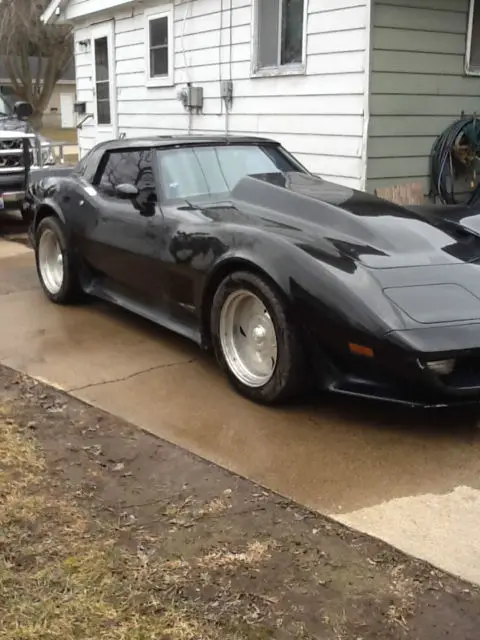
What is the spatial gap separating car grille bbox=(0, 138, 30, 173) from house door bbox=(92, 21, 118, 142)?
201 cm

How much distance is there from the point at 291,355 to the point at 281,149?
8.54ft

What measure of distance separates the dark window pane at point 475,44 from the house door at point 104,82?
19.6 feet

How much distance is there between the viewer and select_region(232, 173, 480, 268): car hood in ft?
13.5

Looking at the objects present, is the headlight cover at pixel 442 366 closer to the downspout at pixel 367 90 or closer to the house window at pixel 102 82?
the downspout at pixel 367 90

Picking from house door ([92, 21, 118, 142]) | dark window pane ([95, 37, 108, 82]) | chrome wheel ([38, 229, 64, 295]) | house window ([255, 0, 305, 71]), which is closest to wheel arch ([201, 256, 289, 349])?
chrome wheel ([38, 229, 64, 295])

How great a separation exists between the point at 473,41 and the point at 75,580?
7846 mm

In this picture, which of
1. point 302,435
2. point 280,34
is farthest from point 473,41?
point 302,435

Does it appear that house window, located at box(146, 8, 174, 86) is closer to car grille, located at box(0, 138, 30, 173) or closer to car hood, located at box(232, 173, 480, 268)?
car grille, located at box(0, 138, 30, 173)

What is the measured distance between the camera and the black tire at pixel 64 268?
19.9 feet

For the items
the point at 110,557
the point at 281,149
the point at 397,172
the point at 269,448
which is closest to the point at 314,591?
the point at 110,557

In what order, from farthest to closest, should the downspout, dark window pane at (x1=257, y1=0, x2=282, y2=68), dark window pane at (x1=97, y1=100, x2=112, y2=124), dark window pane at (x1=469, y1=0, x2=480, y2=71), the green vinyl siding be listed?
dark window pane at (x1=97, y1=100, x2=112, y2=124), dark window pane at (x1=257, y1=0, x2=282, y2=68), dark window pane at (x1=469, y1=0, x2=480, y2=71), the green vinyl siding, the downspout

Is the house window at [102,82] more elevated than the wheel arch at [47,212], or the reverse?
the house window at [102,82]

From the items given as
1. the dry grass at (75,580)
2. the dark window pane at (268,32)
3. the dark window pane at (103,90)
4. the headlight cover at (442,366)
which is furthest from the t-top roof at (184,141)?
the dark window pane at (103,90)

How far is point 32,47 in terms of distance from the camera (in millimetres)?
33562
